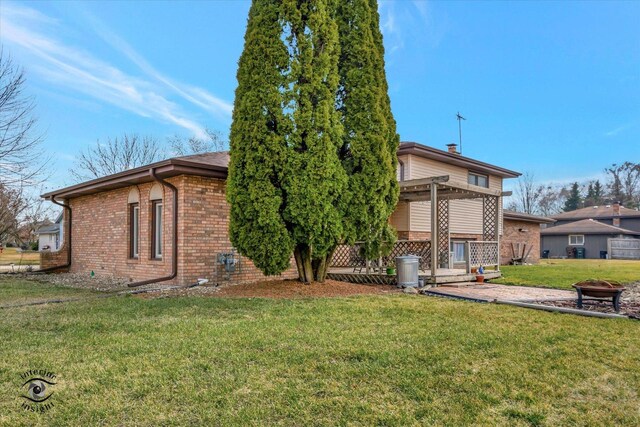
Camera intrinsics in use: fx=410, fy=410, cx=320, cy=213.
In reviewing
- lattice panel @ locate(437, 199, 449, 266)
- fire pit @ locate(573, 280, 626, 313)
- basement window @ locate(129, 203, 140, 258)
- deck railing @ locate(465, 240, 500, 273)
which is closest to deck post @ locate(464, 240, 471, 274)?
deck railing @ locate(465, 240, 500, 273)

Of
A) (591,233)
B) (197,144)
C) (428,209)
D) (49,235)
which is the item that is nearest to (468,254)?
(428,209)

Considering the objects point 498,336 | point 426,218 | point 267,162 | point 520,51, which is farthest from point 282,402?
point 520,51

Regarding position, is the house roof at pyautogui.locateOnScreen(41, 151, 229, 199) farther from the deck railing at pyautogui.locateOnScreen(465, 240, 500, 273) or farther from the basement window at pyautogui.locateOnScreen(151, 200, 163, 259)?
the deck railing at pyautogui.locateOnScreen(465, 240, 500, 273)

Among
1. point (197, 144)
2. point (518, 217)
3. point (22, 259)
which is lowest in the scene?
point (22, 259)

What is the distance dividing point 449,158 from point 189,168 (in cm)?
1017

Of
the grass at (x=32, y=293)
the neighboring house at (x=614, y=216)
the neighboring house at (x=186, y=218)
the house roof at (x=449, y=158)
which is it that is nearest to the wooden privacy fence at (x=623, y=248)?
the neighboring house at (x=614, y=216)

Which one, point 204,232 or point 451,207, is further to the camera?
point 451,207

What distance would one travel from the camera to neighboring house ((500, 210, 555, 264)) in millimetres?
21484

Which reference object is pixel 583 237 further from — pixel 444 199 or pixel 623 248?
pixel 444 199

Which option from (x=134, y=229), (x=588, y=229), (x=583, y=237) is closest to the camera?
(x=134, y=229)

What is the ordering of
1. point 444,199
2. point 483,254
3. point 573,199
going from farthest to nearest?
point 573,199
point 444,199
point 483,254

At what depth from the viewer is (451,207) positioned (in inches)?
645

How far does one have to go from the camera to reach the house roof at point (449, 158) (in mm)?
14148

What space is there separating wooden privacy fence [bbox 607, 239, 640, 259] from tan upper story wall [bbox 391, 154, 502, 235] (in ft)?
64.8
